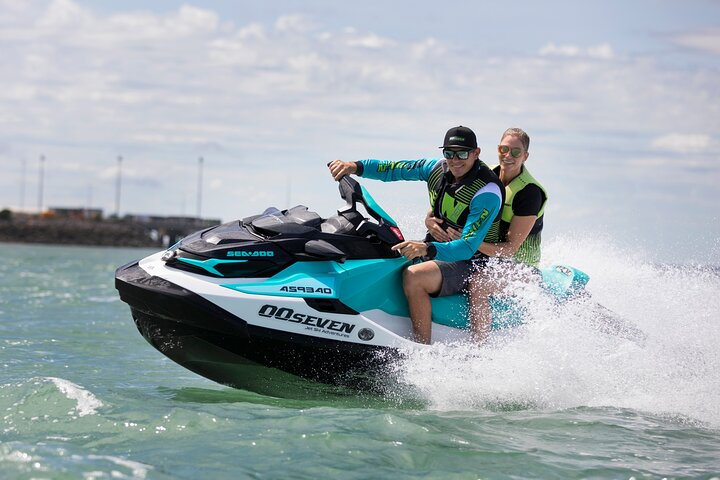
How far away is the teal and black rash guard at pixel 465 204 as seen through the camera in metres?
5.65

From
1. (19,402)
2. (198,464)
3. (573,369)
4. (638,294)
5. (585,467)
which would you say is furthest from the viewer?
Result: (638,294)

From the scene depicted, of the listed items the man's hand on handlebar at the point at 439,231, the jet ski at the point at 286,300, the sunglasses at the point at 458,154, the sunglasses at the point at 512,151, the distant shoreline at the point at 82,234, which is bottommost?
the distant shoreline at the point at 82,234

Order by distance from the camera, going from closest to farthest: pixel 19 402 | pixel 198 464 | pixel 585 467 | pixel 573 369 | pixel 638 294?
pixel 198 464
pixel 585 467
pixel 19 402
pixel 573 369
pixel 638 294

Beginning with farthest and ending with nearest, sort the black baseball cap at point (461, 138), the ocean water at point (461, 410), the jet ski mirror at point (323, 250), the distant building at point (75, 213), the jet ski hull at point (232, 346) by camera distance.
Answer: the distant building at point (75, 213), the black baseball cap at point (461, 138), the jet ski mirror at point (323, 250), the jet ski hull at point (232, 346), the ocean water at point (461, 410)

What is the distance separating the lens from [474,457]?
454 centimetres

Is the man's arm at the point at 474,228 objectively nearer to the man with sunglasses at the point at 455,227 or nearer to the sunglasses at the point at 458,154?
the man with sunglasses at the point at 455,227

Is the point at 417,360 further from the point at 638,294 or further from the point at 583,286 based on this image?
the point at 638,294

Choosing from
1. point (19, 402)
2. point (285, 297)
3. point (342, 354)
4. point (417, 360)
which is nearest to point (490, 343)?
point (417, 360)

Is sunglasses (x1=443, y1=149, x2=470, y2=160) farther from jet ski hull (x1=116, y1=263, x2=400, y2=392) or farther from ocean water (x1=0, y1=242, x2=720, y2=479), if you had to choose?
jet ski hull (x1=116, y1=263, x2=400, y2=392)

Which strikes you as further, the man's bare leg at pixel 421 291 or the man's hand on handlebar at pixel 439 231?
the man's hand on handlebar at pixel 439 231

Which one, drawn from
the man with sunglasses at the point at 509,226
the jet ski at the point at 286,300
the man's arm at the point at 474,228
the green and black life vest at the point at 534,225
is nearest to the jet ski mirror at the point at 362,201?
the jet ski at the point at 286,300

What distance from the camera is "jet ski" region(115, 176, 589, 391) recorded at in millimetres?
5465

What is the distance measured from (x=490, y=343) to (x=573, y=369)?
626mm

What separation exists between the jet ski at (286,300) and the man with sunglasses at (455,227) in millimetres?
106
